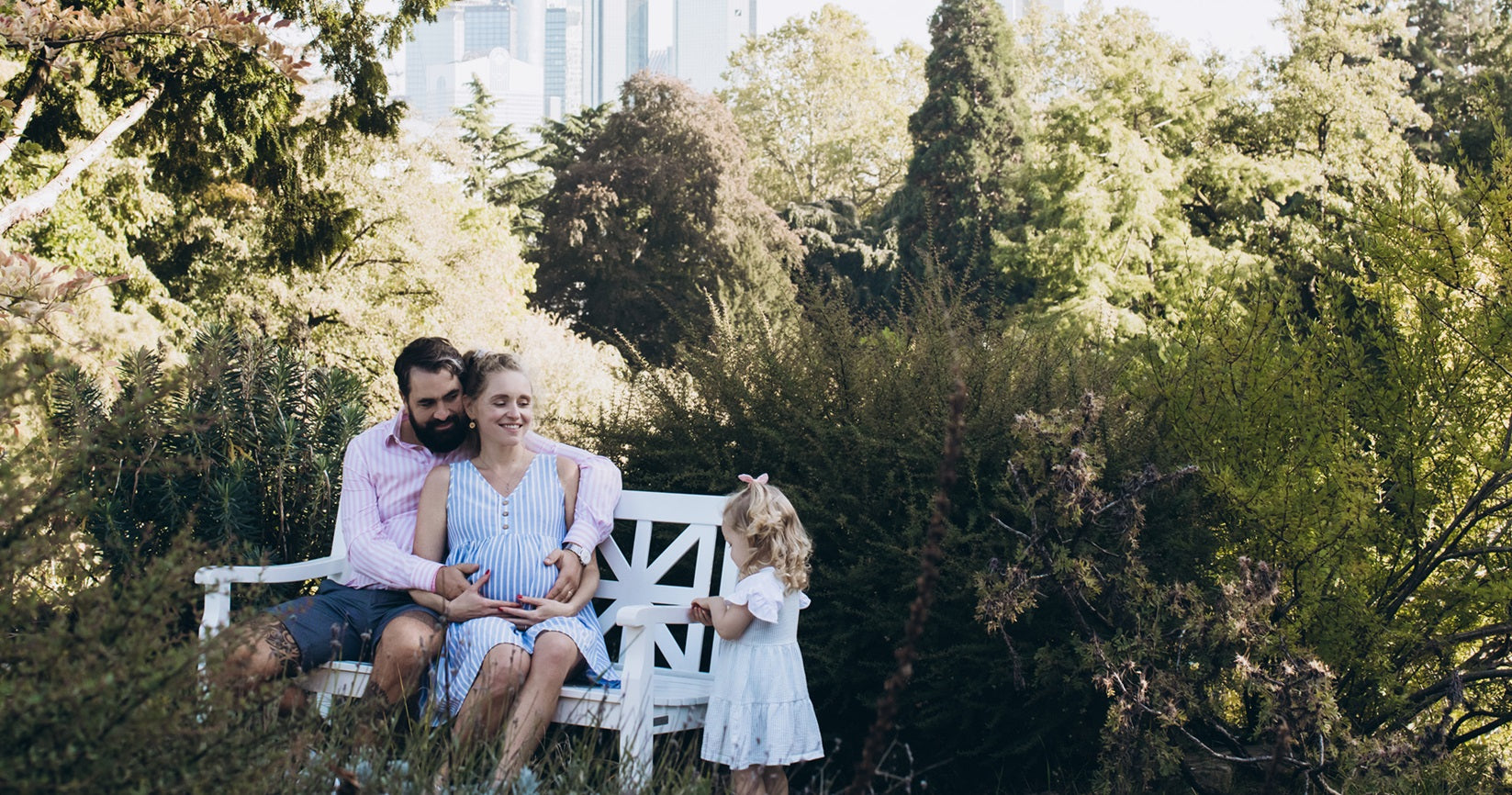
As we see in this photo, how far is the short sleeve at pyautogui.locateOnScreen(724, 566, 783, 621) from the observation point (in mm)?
3385

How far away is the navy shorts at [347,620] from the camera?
3346mm

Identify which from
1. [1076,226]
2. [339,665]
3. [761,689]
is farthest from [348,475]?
[1076,226]

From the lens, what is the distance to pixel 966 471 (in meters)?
4.20

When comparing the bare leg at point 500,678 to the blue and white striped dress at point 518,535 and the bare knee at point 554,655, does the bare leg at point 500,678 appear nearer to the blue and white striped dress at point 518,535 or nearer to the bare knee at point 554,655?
the bare knee at point 554,655

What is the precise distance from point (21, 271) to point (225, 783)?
3448mm

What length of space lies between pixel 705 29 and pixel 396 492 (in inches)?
6345

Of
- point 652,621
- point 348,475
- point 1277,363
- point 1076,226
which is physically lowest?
point 652,621

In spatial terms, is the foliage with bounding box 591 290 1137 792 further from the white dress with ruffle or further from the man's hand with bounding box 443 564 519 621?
the man's hand with bounding box 443 564 519 621

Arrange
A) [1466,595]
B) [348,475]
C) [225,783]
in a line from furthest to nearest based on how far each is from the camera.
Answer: [1466,595] → [348,475] → [225,783]

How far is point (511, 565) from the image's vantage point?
3555 millimetres

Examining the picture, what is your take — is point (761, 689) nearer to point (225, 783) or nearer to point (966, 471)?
point (966, 471)

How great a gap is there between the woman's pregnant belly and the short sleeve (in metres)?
0.55

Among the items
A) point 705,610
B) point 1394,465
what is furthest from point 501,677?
point 1394,465

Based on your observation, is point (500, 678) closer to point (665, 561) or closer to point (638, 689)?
point (638, 689)
